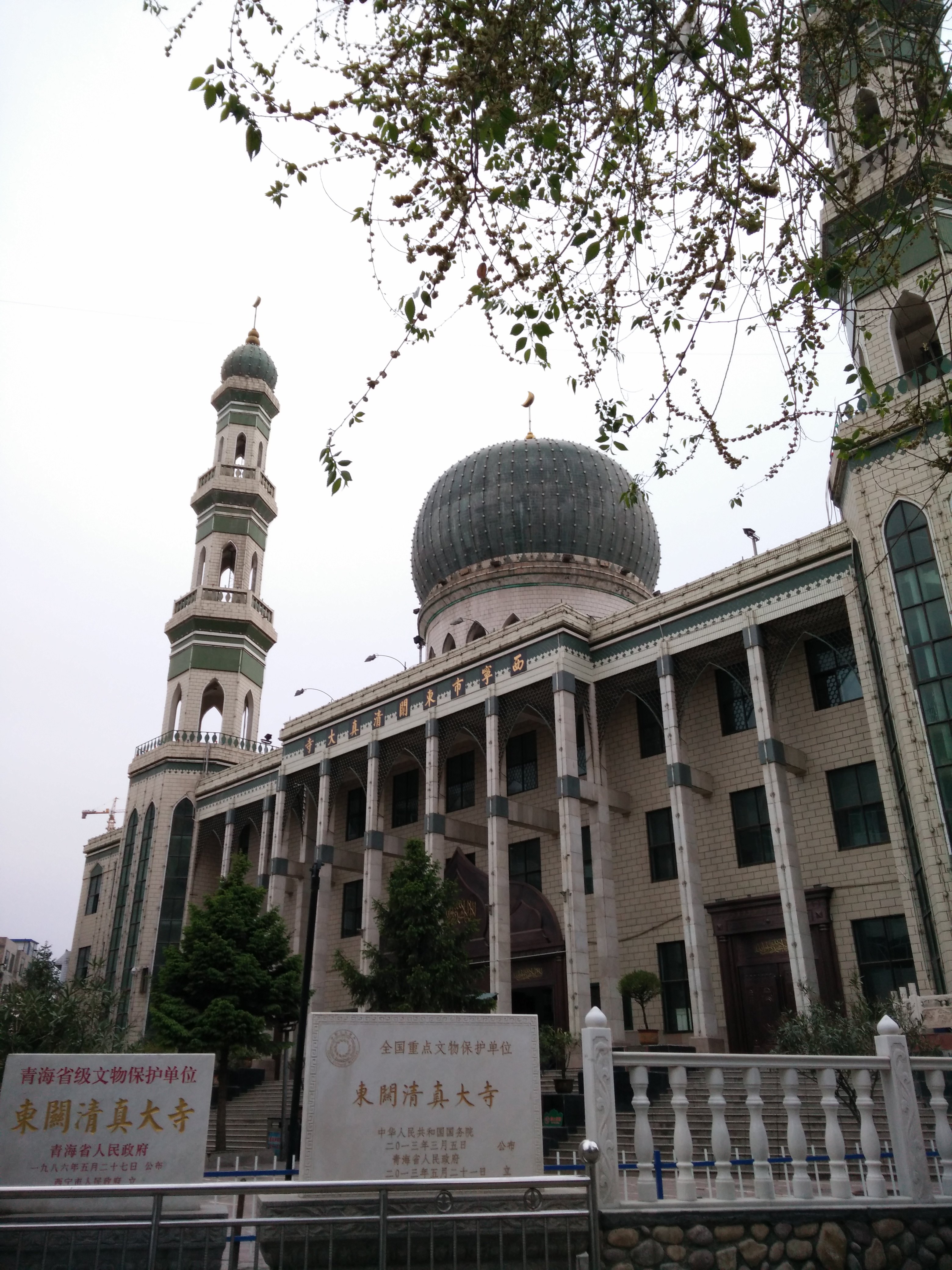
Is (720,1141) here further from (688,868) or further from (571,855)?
Result: (571,855)

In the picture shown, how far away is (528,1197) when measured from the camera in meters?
6.27

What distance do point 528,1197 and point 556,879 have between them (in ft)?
64.4

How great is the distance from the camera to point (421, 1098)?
6938 millimetres

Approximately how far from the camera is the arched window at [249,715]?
3888 centimetres

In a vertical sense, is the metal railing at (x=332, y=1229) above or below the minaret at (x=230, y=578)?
below

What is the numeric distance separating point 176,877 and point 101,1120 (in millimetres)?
28840

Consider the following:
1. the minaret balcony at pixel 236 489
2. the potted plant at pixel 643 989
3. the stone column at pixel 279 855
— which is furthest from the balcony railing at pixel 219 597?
the potted plant at pixel 643 989

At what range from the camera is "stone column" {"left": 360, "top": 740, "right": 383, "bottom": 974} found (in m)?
27.6

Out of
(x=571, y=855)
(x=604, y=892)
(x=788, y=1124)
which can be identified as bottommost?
(x=788, y=1124)

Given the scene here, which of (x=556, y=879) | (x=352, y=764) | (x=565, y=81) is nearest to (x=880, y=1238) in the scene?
(x=565, y=81)

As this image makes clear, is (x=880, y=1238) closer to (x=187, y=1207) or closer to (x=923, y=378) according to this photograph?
(x=187, y=1207)

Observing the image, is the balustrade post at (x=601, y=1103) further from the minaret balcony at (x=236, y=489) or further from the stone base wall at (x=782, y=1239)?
the minaret balcony at (x=236, y=489)

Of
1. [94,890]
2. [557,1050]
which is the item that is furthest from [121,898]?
[557,1050]

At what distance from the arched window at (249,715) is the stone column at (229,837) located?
485 centimetres
